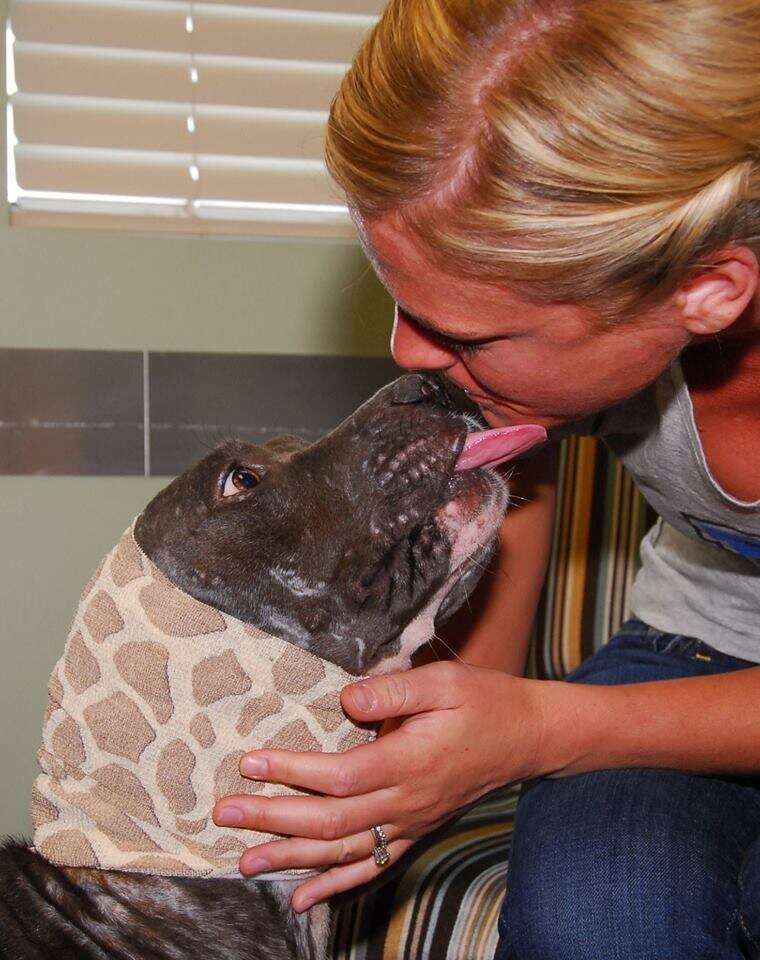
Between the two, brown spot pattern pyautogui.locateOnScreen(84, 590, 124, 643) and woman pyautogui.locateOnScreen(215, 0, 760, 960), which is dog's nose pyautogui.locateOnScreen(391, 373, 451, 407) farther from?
brown spot pattern pyautogui.locateOnScreen(84, 590, 124, 643)

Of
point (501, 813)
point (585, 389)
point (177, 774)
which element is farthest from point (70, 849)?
point (501, 813)

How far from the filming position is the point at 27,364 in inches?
109

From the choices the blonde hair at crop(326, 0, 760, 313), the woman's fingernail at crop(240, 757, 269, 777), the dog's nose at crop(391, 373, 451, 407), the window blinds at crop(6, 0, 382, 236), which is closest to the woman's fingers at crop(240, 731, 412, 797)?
the woman's fingernail at crop(240, 757, 269, 777)

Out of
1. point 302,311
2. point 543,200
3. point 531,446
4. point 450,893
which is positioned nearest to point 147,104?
point 302,311

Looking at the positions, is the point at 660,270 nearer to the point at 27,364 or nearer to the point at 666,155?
the point at 666,155

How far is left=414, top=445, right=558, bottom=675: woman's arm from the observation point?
1997mm

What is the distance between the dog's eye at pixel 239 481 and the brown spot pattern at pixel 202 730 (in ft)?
1.07

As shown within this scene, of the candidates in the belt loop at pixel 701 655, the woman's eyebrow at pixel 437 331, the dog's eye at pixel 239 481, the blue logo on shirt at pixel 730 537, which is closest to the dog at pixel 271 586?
the dog's eye at pixel 239 481

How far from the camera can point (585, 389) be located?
1456 millimetres

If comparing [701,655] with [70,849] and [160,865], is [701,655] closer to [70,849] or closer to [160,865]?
[160,865]

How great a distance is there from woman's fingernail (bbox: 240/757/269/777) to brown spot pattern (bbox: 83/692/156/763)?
124mm

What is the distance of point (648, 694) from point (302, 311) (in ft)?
5.14

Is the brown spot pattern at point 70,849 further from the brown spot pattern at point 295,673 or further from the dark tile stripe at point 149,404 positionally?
the dark tile stripe at point 149,404

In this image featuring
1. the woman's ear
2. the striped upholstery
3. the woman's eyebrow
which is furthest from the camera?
the striped upholstery
